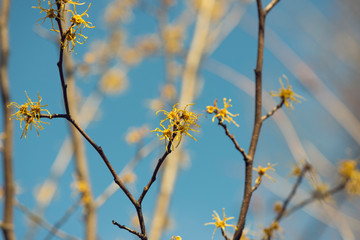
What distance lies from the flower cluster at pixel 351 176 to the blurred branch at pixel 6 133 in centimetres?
168

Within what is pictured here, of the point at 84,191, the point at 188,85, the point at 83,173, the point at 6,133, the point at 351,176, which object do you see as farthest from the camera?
the point at 188,85

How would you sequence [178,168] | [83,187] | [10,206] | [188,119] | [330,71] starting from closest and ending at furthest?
[188,119], [10,206], [83,187], [330,71], [178,168]

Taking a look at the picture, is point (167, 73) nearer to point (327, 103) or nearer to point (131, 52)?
point (131, 52)

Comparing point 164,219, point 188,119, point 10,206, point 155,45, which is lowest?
point 188,119

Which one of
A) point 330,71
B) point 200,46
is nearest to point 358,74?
point 330,71

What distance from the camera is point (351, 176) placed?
59.0 inches

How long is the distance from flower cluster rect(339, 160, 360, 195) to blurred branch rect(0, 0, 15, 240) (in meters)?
1.68

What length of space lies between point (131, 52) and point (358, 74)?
266cm

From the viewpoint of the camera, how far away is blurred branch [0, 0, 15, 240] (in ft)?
5.99

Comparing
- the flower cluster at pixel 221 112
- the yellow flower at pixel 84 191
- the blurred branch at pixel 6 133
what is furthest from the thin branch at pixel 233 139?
the yellow flower at pixel 84 191

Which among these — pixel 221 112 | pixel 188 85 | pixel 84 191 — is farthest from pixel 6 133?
pixel 188 85

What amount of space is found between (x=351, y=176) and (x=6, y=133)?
1905 mm

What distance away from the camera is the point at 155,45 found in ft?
14.8

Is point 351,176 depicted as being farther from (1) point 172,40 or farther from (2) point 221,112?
(1) point 172,40
